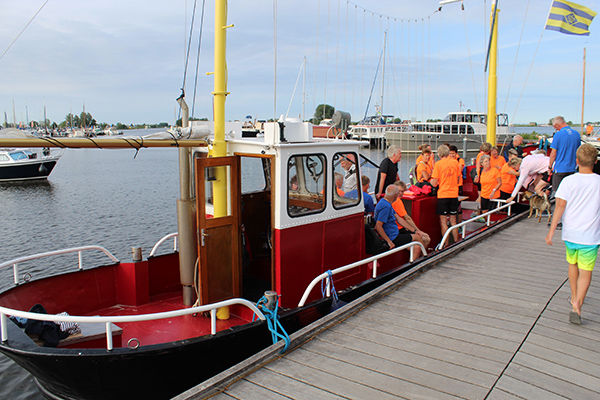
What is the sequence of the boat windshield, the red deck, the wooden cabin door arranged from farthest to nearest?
the boat windshield
the red deck
the wooden cabin door

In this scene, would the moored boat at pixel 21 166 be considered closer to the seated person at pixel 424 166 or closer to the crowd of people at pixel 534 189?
the seated person at pixel 424 166

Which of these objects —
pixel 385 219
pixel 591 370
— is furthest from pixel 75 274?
pixel 591 370

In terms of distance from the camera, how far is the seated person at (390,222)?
6.22 m

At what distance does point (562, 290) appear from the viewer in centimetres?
497

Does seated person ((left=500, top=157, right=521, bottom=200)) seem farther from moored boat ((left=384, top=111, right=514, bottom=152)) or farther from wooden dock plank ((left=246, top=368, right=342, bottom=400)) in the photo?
moored boat ((left=384, top=111, right=514, bottom=152))

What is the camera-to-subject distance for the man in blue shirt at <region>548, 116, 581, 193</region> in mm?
7547

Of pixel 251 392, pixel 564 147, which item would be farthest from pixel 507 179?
pixel 251 392

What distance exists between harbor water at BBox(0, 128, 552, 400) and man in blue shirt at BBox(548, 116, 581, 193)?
11.6ft

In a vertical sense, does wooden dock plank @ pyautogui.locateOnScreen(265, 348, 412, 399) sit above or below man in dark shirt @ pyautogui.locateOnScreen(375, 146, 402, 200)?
below

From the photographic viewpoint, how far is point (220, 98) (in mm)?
4703

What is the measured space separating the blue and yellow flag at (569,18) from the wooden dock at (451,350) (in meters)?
8.52

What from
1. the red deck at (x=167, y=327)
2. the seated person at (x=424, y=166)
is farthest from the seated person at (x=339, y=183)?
the seated person at (x=424, y=166)

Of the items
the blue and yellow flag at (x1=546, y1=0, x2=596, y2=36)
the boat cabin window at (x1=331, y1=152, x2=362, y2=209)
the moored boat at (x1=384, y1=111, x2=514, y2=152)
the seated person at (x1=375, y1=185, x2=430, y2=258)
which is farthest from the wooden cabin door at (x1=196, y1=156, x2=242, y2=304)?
the moored boat at (x1=384, y1=111, x2=514, y2=152)

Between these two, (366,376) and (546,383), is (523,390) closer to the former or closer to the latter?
(546,383)
